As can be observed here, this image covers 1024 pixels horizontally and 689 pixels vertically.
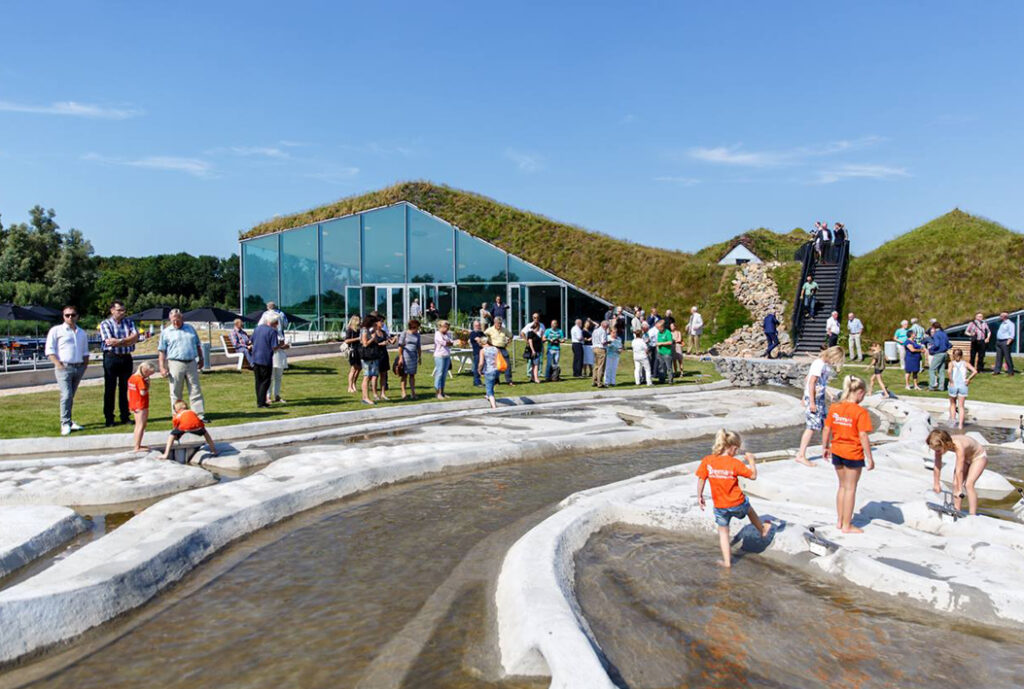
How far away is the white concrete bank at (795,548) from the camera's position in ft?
14.9

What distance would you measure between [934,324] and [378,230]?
21140 mm

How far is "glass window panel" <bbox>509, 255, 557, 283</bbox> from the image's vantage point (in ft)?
102

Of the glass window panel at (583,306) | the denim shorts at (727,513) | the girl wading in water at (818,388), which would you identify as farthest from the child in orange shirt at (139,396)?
the glass window panel at (583,306)

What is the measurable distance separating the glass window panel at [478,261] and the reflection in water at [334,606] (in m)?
23.1

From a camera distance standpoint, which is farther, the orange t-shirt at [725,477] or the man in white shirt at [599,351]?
the man in white shirt at [599,351]

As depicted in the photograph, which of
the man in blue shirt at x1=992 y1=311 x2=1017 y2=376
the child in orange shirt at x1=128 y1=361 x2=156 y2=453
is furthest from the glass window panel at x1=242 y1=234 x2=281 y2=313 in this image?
the man in blue shirt at x1=992 y1=311 x2=1017 y2=376

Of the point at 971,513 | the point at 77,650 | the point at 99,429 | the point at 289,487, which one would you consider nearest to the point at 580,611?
the point at 77,650

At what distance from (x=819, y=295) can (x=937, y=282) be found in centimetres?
398

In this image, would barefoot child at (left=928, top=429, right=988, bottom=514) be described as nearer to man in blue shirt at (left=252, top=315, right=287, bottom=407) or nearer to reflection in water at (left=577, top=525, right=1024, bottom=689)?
reflection in water at (left=577, top=525, right=1024, bottom=689)

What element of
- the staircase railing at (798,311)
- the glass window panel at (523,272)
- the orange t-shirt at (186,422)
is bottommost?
the orange t-shirt at (186,422)

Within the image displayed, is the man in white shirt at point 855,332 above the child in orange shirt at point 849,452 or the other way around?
above

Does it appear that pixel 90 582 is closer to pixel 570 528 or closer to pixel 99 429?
pixel 570 528

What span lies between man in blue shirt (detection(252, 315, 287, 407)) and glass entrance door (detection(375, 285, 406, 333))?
18.3 meters

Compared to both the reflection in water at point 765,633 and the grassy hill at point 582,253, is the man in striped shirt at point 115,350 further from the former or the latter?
the grassy hill at point 582,253
